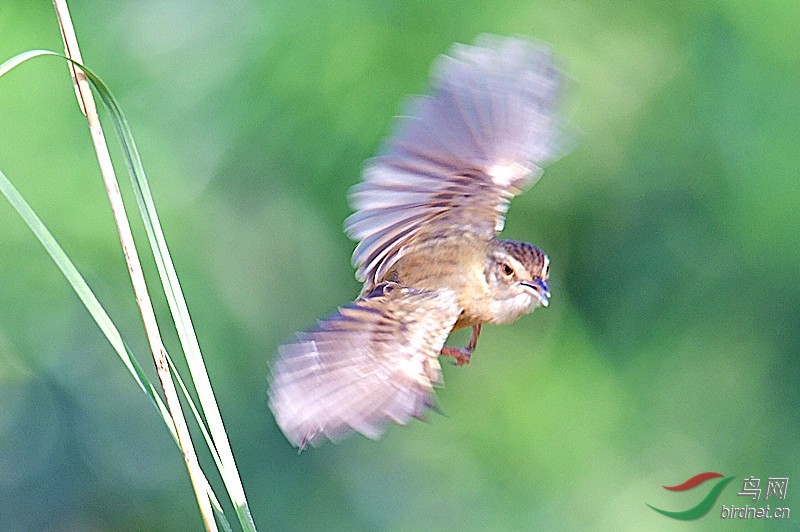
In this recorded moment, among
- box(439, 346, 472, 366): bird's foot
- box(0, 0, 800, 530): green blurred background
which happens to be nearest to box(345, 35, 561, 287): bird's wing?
box(439, 346, 472, 366): bird's foot

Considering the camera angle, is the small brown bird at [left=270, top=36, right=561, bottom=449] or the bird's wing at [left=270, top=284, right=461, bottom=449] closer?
the bird's wing at [left=270, top=284, right=461, bottom=449]

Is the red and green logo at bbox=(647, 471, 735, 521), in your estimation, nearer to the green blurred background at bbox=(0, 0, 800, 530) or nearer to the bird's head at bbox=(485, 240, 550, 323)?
the green blurred background at bbox=(0, 0, 800, 530)

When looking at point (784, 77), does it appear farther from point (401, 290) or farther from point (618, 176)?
point (401, 290)

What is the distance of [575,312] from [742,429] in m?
0.62

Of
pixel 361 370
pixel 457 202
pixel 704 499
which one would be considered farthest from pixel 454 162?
pixel 704 499

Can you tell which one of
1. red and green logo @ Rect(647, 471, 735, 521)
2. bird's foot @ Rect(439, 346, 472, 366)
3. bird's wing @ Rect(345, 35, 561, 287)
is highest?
bird's wing @ Rect(345, 35, 561, 287)

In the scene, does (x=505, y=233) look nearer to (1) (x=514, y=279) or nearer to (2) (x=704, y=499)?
(2) (x=704, y=499)

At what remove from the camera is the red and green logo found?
2.88 m

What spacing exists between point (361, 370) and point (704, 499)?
1.88 metres

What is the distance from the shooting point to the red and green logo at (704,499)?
288cm

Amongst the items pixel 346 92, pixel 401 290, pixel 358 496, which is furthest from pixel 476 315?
pixel 358 496
